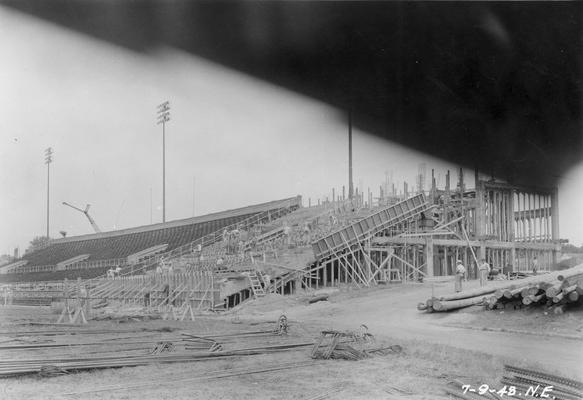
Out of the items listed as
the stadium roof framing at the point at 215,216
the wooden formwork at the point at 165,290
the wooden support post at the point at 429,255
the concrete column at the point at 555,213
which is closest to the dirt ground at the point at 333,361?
the wooden formwork at the point at 165,290

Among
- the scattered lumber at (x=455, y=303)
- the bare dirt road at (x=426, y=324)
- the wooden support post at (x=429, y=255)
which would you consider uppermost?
the wooden support post at (x=429, y=255)

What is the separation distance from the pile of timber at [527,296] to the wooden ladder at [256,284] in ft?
27.5

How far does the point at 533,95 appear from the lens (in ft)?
50.2

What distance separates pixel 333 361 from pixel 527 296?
312 inches

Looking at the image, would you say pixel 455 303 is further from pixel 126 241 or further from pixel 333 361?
pixel 126 241

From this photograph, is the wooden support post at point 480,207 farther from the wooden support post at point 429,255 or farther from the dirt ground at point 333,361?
the dirt ground at point 333,361

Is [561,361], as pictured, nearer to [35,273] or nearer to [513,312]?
[513,312]

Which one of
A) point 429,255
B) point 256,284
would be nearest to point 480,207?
point 429,255

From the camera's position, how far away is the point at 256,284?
28031mm

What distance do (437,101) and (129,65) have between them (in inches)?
347

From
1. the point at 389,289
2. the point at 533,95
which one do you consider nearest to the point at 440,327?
the point at 533,95

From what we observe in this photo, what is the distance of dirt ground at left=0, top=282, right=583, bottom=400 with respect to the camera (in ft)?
32.4

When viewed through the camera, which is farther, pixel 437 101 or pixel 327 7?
pixel 437 101

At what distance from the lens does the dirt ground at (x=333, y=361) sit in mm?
9875
